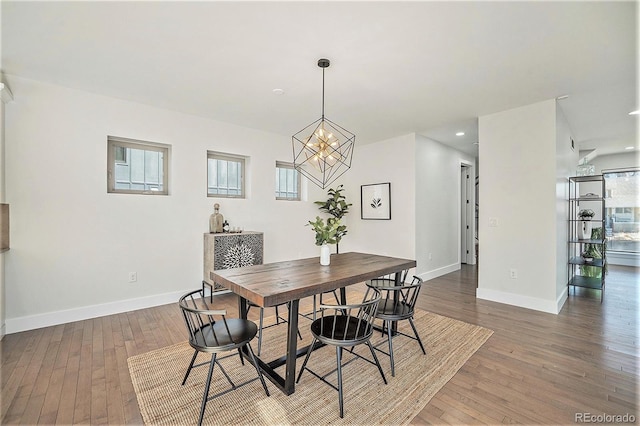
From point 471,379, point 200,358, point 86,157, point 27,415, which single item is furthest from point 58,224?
point 471,379

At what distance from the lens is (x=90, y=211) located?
10.9 ft

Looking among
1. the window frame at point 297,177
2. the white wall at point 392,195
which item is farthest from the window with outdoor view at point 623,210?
the window frame at point 297,177

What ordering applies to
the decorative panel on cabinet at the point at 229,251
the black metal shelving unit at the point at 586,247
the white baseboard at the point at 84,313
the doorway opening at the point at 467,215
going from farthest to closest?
the doorway opening at the point at 467,215
the black metal shelving unit at the point at 586,247
the decorative panel on cabinet at the point at 229,251
the white baseboard at the point at 84,313

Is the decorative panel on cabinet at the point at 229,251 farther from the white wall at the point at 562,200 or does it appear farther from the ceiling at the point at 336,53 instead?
the white wall at the point at 562,200

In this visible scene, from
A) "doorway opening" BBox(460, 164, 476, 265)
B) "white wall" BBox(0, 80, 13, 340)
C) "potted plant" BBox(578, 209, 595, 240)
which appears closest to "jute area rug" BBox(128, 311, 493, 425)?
"white wall" BBox(0, 80, 13, 340)

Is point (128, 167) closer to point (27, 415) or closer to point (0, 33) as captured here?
point (0, 33)

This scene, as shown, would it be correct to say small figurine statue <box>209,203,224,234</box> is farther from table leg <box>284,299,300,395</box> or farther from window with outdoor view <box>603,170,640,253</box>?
window with outdoor view <box>603,170,640,253</box>

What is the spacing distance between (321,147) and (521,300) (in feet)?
Result: 11.2

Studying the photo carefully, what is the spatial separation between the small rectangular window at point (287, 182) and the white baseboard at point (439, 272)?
9.17 ft

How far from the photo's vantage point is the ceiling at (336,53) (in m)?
1.97

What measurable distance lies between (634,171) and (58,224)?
10524 mm

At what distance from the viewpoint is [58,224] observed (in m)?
3.14

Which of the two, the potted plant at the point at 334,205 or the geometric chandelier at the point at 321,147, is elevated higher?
the geometric chandelier at the point at 321,147

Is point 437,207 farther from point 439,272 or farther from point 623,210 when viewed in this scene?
point 623,210
